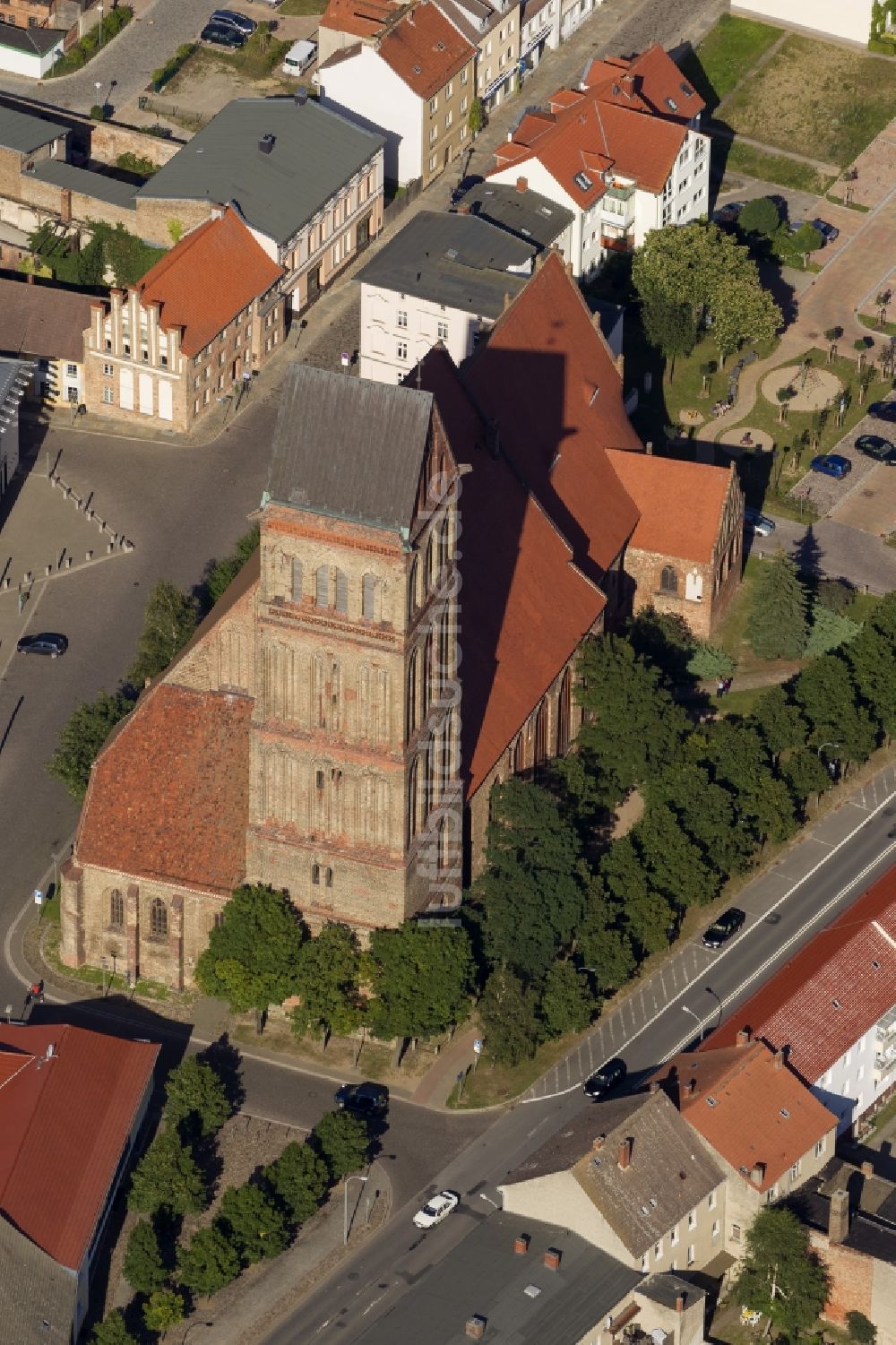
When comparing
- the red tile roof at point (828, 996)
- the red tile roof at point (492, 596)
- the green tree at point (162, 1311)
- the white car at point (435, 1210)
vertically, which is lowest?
the green tree at point (162, 1311)

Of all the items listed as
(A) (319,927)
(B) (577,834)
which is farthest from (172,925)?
(B) (577,834)

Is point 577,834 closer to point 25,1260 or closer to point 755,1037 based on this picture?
point 755,1037

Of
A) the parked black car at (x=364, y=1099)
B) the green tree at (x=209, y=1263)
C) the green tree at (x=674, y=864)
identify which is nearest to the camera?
the green tree at (x=209, y=1263)

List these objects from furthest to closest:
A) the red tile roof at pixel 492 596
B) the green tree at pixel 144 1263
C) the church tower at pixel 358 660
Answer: the red tile roof at pixel 492 596, the green tree at pixel 144 1263, the church tower at pixel 358 660

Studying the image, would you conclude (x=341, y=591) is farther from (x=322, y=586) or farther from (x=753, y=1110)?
(x=753, y=1110)

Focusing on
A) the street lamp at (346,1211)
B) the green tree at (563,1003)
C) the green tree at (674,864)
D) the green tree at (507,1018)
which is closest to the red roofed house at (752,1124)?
the green tree at (563,1003)

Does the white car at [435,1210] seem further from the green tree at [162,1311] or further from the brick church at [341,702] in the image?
the brick church at [341,702]

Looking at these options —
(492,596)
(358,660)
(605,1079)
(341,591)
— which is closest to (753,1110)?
(605,1079)
